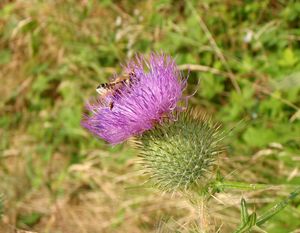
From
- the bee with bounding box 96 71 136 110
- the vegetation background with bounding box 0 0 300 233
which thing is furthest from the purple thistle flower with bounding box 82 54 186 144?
the vegetation background with bounding box 0 0 300 233

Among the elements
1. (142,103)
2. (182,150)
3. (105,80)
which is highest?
(105,80)

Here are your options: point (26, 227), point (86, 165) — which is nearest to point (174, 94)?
point (86, 165)

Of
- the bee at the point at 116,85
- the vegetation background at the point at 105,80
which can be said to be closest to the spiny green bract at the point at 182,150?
the bee at the point at 116,85

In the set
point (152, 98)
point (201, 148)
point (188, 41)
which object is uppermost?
point (188, 41)

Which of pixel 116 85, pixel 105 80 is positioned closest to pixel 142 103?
pixel 116 85

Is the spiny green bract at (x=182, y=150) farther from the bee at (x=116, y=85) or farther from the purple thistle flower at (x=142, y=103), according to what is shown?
the bee at (x=116, y=85)

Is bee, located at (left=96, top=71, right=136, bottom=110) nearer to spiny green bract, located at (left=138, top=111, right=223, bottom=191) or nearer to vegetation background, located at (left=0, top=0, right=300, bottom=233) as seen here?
spiny green bract, located at (left=138, top=111, right=223, bottom=191)

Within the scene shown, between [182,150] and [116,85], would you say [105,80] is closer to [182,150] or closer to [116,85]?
[116,85]

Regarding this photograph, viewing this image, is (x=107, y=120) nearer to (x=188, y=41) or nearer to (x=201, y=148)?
(x=201, y=148)
